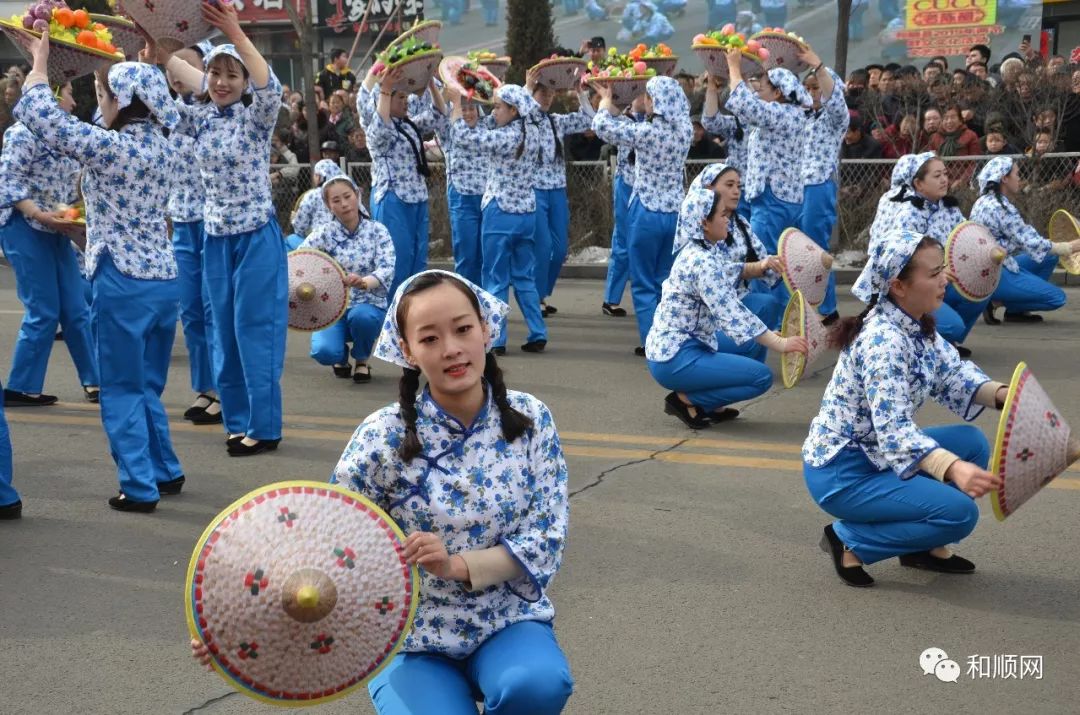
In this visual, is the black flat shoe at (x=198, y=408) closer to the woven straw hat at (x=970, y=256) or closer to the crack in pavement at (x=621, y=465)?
the crack in pavement at (x=621, y=465)

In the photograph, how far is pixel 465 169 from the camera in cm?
1102

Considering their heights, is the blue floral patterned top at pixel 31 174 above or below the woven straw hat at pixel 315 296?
above

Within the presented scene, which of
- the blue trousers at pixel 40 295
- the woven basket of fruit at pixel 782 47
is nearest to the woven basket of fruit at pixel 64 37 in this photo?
the blue trousers at pixel 40 295

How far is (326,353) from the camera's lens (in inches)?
368

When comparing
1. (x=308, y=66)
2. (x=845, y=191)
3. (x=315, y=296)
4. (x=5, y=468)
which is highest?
(x=308, y=66)

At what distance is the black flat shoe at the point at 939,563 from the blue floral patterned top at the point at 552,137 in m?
6.17

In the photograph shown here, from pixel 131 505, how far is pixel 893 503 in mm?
3459

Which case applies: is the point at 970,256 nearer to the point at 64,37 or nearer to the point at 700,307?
the point at 700,307

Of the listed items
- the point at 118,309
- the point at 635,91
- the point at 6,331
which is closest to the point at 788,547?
the point at 118,309

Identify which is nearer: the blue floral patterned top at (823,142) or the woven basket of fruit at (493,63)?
the blue floral patterned top at (823,142)

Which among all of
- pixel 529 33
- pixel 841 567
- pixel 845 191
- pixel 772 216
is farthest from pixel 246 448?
A: pixel 529 33

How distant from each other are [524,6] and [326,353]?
520 inches

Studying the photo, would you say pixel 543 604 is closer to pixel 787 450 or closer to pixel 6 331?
pixel 787 450

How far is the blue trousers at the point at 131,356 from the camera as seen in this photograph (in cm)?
606
